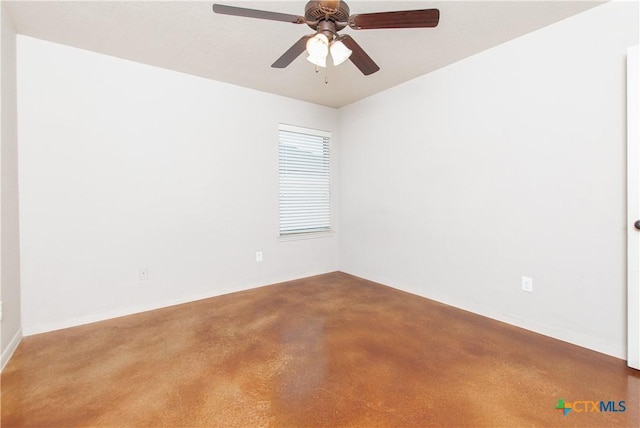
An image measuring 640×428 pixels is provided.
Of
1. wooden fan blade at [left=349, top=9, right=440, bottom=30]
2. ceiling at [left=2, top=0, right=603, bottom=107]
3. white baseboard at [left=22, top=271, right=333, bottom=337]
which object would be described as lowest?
white baseboard at [left=22, top=271, right=333, bottom=337]

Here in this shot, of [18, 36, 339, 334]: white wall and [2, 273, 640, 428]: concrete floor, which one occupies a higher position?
[18, 36, 339, 334]: white wall

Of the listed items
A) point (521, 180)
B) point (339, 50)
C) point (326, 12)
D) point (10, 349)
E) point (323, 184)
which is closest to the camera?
point (326, 12)

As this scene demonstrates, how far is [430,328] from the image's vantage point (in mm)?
2623

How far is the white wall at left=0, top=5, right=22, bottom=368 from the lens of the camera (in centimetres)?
211

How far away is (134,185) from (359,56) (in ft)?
8.08

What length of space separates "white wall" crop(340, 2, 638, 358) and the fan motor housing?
1801mm

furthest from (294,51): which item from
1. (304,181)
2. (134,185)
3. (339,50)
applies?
(304,181)

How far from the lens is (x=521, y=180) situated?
2615mm

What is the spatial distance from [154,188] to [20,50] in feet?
4.81

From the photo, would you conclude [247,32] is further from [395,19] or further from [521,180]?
[521,180]

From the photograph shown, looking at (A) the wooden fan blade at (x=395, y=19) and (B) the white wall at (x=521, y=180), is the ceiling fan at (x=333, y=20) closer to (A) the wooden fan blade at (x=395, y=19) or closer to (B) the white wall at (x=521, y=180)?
(A) the wooden fan blade at (x=395, y=19)

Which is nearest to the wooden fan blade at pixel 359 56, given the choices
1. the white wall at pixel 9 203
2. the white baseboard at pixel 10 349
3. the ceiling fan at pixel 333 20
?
the ceiling fan at pixel 333 20

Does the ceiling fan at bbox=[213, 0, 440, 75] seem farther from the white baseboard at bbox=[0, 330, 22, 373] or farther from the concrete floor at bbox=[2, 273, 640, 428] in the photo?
the white baseboard at bbox=[0, 330, 22, 373]

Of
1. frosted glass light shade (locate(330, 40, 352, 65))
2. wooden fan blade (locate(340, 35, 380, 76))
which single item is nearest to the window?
wooden fan blade (locate(340, 35, 380, 76))
